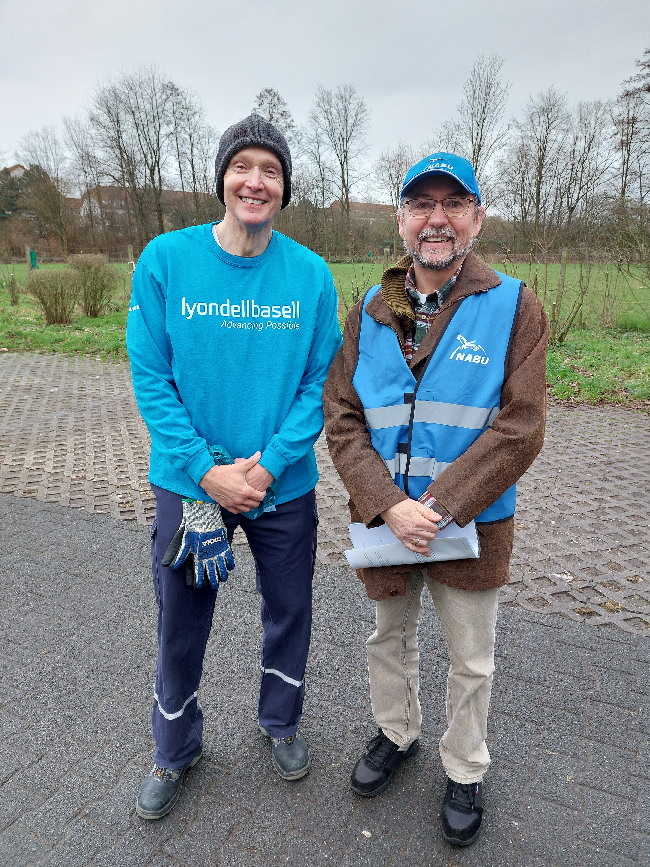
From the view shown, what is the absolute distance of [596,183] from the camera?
13117 millimetres

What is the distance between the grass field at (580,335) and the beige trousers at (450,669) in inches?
308

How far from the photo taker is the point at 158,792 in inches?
90.5

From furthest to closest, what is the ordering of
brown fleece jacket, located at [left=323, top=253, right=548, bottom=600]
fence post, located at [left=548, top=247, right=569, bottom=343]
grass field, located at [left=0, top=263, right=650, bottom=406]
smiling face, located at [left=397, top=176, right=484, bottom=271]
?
fence post, located at [left=548, top=247, right=569, bottom=343] → grass field, located at [left=0, top=263, right=650, bottom=406] → smiling face, located at [left=397, top=176, right=484, bottom=271] → brown fleece jacket, located at [left=323, top=253, right=548, bottom=600]

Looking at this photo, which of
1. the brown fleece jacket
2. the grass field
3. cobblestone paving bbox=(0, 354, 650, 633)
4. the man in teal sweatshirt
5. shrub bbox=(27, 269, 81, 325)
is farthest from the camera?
shrub bbox=(27, 269, 81, 325)

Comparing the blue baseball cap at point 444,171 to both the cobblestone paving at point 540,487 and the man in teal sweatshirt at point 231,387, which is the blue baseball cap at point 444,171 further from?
the cobblestone paving at point 540,487

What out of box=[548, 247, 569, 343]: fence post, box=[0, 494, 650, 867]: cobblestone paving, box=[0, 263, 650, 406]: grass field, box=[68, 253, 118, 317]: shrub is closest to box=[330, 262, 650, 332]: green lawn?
box=[0, 263, 650, 406]: grass field

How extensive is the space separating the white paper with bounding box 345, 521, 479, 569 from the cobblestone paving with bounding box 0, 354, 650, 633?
199 centimetres

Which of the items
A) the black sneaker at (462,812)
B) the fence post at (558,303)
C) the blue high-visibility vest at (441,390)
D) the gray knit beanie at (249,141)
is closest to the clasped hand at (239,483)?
the blue high-visibility vest at (441,390)

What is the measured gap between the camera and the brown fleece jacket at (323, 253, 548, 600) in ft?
6.16

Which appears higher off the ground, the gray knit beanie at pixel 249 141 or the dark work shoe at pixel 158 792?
the gray knit beanie at pixel 249 141

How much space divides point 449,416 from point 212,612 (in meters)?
1.23

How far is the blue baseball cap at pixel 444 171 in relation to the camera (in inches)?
76.8

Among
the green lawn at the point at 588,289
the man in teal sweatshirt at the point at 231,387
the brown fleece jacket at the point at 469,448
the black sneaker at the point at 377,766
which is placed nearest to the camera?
the brown fleece jacket at the point at 469,448

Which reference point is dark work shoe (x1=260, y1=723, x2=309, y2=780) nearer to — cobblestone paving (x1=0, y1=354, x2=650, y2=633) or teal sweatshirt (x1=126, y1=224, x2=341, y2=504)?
teal sweatshirt (x1=126, y1=224, x2=341, y2=504)
